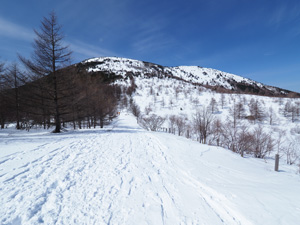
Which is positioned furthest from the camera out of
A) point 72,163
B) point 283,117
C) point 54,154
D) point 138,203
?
point 283,117

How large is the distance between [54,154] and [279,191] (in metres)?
8.50

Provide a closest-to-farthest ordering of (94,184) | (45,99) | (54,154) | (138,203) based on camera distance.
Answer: (138,203)
(94,184)
(54,154)
(45,99)

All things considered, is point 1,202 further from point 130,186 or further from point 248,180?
point 248,180

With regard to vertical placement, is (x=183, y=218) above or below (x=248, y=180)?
above

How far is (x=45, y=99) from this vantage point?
36.5 feet

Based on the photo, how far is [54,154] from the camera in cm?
536

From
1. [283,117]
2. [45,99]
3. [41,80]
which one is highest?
[41,80]

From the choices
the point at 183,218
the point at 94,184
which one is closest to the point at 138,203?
the point at 183,218

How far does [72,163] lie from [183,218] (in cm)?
433

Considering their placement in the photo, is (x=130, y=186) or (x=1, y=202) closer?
(x=1, y=202)

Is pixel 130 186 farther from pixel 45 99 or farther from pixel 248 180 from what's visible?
pixel 45 99

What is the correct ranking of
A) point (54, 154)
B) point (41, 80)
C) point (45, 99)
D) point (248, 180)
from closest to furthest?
point (248, 180), point (54, 154), point (41, 80), point (45, 99)

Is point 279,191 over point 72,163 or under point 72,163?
under

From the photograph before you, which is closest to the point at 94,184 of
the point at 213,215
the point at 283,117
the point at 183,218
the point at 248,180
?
the point at 183,218
